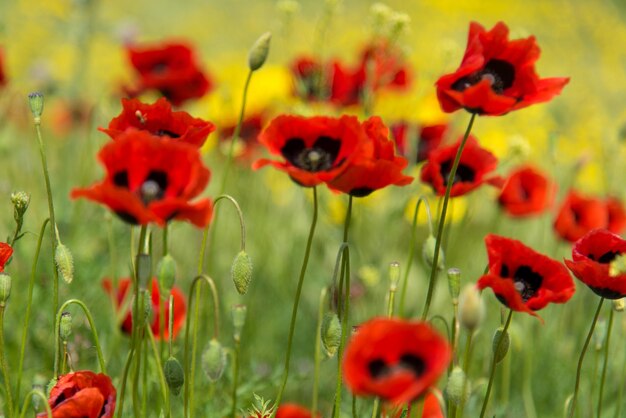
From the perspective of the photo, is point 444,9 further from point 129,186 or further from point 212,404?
point 129,186

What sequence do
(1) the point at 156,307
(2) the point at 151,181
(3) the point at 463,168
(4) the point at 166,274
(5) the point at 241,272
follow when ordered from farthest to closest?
(1) the point at 156,307
(3) the point at 463,168
(5) the point at 241,272
(4) the point at 166,274
(2) the point at 151,181

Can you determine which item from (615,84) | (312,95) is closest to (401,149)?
(312,95)

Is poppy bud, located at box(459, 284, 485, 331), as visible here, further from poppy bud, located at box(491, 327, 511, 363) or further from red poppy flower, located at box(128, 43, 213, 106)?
red poppy flower, located at box(128, 43, 213, 106)

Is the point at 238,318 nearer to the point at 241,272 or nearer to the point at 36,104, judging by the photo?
the point at 241,272

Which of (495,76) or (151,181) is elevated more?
(495,76)

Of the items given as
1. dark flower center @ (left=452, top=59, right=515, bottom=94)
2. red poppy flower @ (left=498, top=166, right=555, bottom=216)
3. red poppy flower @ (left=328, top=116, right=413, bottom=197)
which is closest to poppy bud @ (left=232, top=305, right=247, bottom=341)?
red poppy flower @ (left=328, top=116, right=413, bottom=197)

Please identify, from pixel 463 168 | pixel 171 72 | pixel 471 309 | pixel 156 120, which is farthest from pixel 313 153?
pixel 171 72
